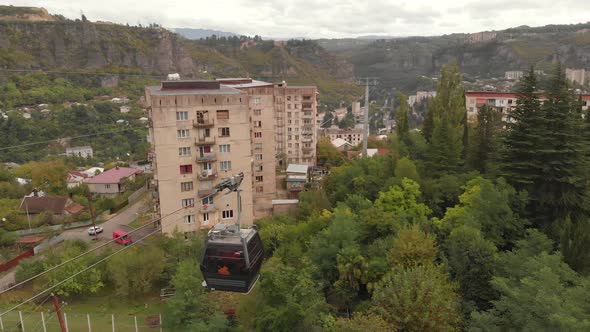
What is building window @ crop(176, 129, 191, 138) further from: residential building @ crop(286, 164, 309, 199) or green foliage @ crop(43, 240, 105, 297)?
residential building @ crop(286, 164, 309, 199)

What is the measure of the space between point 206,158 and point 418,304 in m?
18.5

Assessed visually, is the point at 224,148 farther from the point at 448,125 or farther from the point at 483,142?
the point at 483,142

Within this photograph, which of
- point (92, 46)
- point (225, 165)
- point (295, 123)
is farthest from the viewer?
point (92, 46)

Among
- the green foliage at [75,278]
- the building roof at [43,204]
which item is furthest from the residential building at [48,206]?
the green foliage at [75,278]

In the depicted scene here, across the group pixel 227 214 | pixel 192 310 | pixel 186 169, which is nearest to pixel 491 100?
pixel 227 214

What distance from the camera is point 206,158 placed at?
2739cm

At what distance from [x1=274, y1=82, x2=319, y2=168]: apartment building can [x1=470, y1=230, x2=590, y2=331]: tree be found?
4176 cm

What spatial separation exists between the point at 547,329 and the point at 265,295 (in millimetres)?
10217

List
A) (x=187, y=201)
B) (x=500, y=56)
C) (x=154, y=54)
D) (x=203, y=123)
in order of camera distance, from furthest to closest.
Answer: (x=500, y=56) → (x=154, y=54) → (x=187, y=201) → (x=203, y=123)

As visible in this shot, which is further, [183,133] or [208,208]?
[208,208]


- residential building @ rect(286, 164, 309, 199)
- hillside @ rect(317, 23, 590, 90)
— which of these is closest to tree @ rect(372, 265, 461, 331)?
residential building @ rect(286, 164, 309, 199)

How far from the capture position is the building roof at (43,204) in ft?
135

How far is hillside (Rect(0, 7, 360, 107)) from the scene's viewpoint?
412 feet

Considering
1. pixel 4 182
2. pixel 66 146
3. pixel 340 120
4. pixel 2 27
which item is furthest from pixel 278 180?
pixel 2 27
